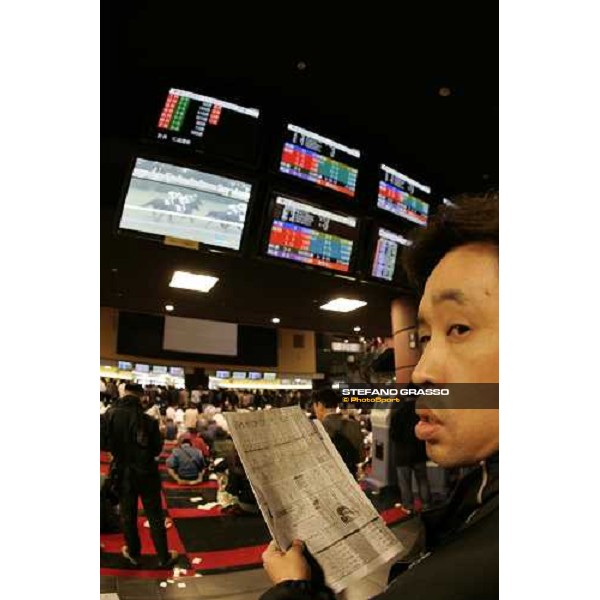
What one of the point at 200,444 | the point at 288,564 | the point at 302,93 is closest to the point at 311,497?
the point at 288,564

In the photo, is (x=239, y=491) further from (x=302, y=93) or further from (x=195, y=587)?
(x=302, y=93)

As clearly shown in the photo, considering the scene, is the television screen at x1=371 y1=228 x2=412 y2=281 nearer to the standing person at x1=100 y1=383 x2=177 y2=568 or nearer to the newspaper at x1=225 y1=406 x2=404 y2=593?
the newspaper at x1=225 y1=406 x2=404 y2=593

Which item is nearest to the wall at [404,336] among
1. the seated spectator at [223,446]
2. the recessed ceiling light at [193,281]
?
the seated spectator at [223,446]

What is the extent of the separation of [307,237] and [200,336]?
0.41m

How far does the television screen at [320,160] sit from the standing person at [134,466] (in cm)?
77

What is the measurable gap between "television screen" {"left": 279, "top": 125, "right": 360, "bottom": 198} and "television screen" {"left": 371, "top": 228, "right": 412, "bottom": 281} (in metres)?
0.18

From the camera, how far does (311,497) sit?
101 cm

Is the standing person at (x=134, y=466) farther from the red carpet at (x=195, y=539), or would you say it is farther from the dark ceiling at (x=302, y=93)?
the dark ceiling at (x=302, y=93)

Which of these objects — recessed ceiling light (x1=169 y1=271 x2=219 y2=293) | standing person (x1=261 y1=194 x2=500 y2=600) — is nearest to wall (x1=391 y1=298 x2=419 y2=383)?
standing person (x1=261 y1=194 x2=500 y2=600)
